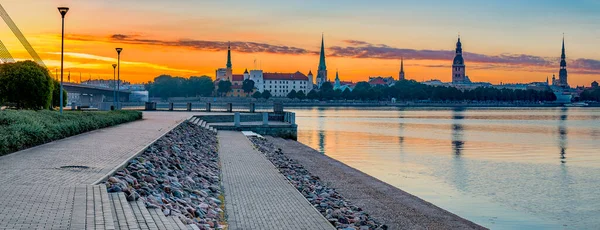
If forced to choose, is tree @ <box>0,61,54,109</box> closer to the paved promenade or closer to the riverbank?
the riverbank

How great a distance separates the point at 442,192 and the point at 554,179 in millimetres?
6127

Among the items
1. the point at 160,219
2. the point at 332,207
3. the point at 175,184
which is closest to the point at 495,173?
the point at 332,207

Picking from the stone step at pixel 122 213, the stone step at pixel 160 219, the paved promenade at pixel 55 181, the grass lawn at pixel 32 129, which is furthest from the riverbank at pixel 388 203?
the grass lawn at pixel 32 129

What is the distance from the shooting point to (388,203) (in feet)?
58.3

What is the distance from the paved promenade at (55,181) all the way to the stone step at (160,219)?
75 centimetres

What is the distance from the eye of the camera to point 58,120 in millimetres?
22859

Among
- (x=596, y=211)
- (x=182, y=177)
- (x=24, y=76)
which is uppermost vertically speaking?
(x=24, y=76)

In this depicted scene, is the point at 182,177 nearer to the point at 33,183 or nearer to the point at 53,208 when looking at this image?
the point at 33,183

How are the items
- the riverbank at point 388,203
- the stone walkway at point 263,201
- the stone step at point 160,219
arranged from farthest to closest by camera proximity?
1. the riverbank at point 388,203
2. the stone walkway at point 263,201
3. the stone step at point 160,219

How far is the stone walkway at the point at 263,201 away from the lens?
11281mm

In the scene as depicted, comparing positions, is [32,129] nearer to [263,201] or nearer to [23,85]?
[263,201]

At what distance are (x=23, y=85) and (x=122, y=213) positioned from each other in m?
31.0

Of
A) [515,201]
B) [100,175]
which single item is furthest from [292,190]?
[515,201]

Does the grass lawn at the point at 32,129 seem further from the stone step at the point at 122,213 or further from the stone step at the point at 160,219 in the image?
the stone step at the point at 160,219
